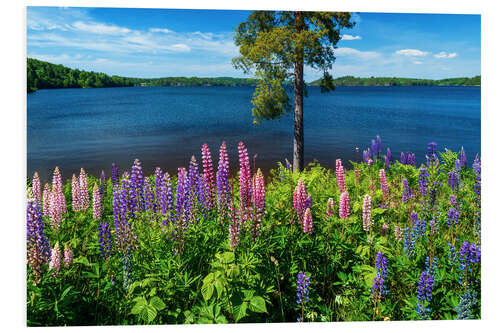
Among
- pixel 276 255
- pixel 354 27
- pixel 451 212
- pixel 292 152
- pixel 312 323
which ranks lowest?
pixel 312 323

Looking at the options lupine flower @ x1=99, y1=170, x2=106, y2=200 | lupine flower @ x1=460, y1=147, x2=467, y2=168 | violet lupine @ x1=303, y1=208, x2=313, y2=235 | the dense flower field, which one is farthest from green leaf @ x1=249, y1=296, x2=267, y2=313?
lupine flower @ x1=460, y1=147, x2=467, y2=168

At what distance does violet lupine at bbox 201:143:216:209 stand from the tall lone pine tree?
1.83m

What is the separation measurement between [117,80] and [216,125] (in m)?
2.40

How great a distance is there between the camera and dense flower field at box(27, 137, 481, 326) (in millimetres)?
2830

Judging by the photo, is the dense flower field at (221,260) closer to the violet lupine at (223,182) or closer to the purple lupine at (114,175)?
the violet lupine at (223,182)

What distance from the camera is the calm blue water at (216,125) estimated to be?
4016mm

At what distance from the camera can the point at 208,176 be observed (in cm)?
307

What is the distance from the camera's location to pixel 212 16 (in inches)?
161

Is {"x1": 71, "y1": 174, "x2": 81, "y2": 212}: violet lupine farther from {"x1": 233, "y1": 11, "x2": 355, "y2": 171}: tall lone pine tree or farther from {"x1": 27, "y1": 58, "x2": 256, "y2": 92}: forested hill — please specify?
{"x1": 233, "y1": 11, "x2": 355, "y2": 171}: tall lone pine tree

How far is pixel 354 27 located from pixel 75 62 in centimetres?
331

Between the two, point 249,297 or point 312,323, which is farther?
point 312,323

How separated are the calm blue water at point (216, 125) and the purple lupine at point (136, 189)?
112 centimetres
